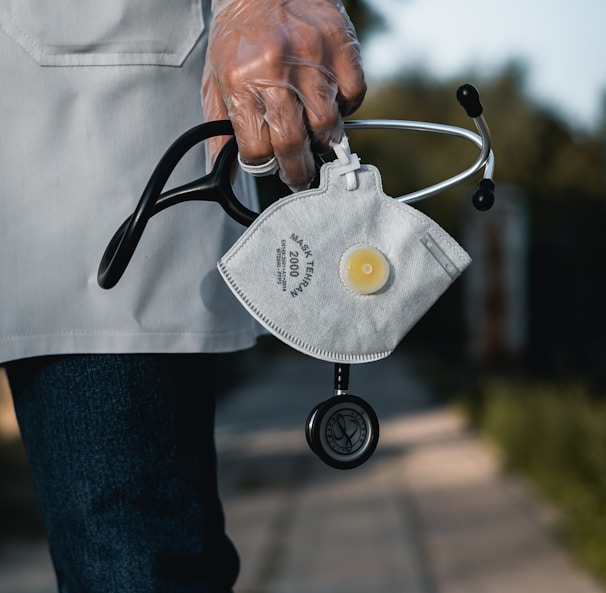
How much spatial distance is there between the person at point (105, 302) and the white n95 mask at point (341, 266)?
191 mm

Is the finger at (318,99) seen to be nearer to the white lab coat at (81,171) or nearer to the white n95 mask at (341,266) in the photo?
the white n95 mask at (341,266)

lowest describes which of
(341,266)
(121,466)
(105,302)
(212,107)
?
(121,466)

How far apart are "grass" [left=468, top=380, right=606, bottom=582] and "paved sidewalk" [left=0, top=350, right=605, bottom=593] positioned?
0.40 feet

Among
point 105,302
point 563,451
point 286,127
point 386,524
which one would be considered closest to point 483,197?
point 286,127

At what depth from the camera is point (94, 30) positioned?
4.06 ft

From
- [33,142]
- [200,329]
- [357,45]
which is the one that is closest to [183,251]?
[200,329]

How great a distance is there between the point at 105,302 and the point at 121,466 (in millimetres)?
186

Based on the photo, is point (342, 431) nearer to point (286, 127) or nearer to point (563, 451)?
point (286, 127)

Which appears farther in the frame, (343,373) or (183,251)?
(183,251)

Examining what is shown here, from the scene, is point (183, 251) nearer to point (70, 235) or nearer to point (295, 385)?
point (70, 235)

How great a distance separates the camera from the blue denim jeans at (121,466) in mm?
1212

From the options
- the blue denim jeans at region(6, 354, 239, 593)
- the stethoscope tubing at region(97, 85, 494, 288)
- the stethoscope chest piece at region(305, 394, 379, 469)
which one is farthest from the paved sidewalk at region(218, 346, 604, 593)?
the stethoscope tubing at region(97, 85, 494, 288)

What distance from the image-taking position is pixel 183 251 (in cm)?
128

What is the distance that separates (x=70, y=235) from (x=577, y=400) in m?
5.88
